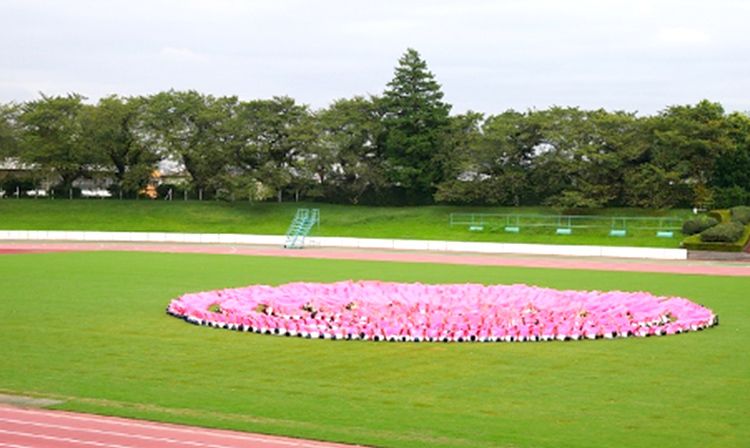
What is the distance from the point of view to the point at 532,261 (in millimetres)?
44719

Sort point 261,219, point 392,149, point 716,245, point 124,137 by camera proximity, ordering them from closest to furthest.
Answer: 1. point 716,245
2. point 261,219
3. point 392,149
4. point 124,137

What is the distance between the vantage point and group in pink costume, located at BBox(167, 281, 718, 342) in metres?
18.7

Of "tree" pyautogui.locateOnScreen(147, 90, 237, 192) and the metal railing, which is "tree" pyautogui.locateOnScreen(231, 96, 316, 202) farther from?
the metal railing

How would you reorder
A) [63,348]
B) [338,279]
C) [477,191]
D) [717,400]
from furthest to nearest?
[477,191], [338,279], [63,348], [717,400]

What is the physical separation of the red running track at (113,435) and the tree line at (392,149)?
177 ft

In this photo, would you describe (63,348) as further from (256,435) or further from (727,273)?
(727,273)

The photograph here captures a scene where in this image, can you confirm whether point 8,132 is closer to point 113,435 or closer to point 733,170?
point 733,170

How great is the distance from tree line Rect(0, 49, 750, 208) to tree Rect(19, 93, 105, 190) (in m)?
0.11

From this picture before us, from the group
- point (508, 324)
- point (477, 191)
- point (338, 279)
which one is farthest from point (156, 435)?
point (477, 191)

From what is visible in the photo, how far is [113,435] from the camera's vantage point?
439 inches

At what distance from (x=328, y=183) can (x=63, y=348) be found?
57608mm

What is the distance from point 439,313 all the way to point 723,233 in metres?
32.7

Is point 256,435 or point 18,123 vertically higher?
point 18,123

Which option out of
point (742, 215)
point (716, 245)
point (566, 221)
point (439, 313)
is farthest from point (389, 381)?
point (566, 221)
